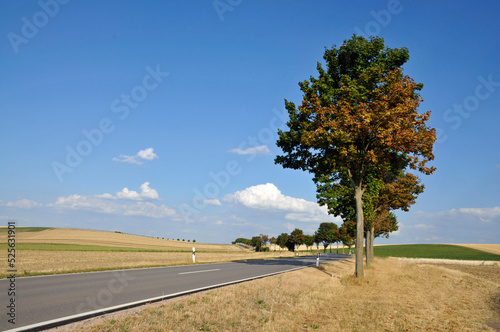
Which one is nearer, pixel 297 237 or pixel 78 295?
pixel 78 295

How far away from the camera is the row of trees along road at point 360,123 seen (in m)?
14.5

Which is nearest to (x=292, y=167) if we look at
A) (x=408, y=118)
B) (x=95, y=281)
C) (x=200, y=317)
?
(x=408, y=118)

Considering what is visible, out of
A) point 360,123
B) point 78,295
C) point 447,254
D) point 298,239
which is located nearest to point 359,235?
point 360,123

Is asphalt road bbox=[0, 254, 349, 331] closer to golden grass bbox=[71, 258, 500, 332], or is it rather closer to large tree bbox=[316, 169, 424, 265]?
golden grass bbox=[71, 258, 500, 332]

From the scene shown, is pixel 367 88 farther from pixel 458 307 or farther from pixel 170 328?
pixel 170 328

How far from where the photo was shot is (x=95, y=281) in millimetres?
11547

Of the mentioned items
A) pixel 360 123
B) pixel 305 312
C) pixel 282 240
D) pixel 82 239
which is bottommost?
pixel 282 240

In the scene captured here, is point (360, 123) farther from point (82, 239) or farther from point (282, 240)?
point (282, 240)

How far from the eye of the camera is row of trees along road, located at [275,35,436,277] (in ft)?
47.6

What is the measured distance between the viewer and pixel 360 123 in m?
14.4

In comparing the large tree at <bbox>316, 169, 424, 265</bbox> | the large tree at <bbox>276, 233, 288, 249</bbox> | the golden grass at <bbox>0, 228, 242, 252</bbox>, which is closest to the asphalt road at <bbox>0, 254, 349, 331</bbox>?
the large tree at <bbox>316, 169, 424, 265</bbox>

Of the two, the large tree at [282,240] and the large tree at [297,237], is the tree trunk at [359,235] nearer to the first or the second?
the large tree at [297,237]

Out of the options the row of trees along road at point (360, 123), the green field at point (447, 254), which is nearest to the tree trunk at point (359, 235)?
the row of trees along road at point (360, 123)

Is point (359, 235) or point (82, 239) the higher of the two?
point (359, 235)
